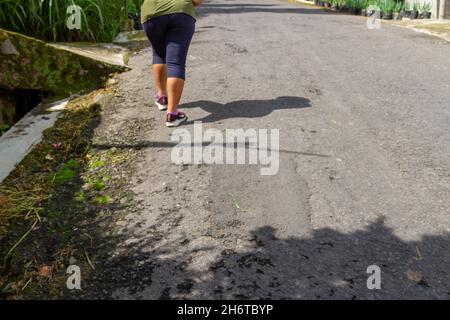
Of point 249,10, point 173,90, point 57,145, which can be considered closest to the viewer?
point 57,145

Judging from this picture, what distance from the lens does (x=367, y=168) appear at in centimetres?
365

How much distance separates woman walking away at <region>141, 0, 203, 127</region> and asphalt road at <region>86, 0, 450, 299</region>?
310mm

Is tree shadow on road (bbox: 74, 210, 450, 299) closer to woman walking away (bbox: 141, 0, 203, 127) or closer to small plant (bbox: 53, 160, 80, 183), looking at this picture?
small plant (bbox: 53, 160, 80, 183)

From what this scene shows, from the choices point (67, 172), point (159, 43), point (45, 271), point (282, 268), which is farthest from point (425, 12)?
point (45, 271)

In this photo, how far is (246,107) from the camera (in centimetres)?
498

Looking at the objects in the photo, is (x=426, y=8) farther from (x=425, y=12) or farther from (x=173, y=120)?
(x=173, y=120)

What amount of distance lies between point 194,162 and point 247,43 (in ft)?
16.8

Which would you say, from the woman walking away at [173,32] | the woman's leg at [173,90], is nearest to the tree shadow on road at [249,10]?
the woman walking away at [173,32]

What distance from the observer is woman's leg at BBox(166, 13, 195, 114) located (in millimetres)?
4375

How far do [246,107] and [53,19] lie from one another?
3.68 meters

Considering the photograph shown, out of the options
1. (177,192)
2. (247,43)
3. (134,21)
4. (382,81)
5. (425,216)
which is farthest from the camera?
(134,21)

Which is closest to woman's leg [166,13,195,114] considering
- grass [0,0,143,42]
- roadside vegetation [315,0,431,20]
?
grass [0,0,143,42]
